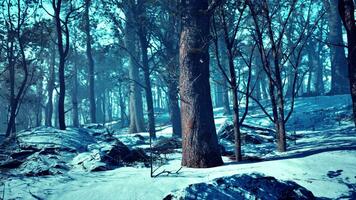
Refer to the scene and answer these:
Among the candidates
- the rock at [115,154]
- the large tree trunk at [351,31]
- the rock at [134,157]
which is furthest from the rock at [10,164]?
the large tree trunk at [351,31]

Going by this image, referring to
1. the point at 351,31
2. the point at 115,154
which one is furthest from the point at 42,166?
the point at 351,31

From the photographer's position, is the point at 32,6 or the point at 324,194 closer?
the point at 324,194

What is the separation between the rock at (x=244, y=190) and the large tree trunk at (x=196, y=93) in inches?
84.8

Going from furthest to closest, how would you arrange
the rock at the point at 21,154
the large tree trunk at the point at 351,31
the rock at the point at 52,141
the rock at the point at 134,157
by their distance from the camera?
the rock at the point at 52,141 < the rock at the point at 134,157 < the rock at the point at 21,154 < the large tree trunk at the point at 351,31

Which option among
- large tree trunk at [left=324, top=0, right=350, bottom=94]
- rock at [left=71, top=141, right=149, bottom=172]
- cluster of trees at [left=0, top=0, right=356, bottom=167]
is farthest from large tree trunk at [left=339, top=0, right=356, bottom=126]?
large tree trunk at [left=324, top=0, right=350, bottom=94]

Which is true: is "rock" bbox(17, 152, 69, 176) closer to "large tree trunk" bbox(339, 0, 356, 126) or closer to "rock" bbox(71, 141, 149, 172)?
"rock" bbox(71, 141, 149, 172)

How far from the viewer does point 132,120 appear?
69.7 ft

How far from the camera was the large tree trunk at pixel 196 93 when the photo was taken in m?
6.53

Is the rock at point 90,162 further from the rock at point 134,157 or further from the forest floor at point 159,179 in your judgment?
the rock at point 134,157

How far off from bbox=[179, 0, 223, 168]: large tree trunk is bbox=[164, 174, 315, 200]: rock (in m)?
2.15

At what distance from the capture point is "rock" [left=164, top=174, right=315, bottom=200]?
161 inches

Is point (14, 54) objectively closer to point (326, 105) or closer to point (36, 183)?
point (36, 183)

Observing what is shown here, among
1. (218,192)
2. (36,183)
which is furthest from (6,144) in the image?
(218,192)

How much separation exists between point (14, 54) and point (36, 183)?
54.5ft
